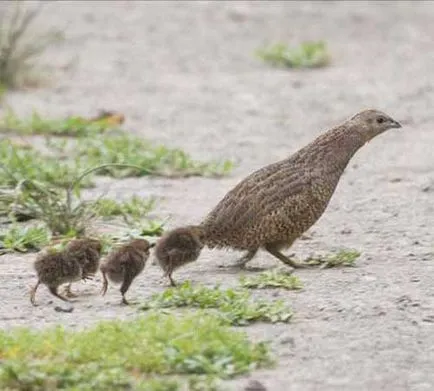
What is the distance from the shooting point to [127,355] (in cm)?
730

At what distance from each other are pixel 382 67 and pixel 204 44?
221 cm

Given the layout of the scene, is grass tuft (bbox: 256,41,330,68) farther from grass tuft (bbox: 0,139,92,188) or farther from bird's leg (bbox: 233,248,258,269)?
bird's leg (bbox: 233,248,258,269)

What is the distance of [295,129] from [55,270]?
20.1 feet

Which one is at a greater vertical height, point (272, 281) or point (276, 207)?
point (276, 207)

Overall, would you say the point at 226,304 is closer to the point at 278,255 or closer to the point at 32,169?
the point at 278,255

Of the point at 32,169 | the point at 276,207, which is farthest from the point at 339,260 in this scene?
the point at 32,169

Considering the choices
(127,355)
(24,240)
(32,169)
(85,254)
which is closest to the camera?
(127,355)

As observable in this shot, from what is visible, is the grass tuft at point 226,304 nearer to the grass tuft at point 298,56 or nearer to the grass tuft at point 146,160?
the grass tuft at point 146,160

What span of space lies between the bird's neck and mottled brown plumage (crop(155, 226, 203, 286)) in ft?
3.18

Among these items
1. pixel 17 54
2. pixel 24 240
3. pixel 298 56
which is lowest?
pixel 24 240

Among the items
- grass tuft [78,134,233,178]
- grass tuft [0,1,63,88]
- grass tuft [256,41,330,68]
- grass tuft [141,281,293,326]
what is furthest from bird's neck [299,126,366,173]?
grass tuft [256,41,330,68]

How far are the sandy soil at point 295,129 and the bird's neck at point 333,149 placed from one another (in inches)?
22.1

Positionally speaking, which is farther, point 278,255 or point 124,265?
point 278,255

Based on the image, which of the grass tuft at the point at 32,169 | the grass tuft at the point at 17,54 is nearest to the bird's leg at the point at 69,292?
the grass tuft at the point at 32,169
